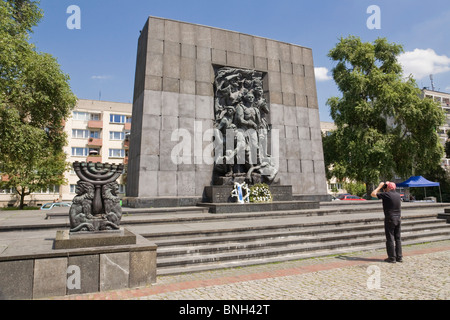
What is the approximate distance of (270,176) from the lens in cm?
1545

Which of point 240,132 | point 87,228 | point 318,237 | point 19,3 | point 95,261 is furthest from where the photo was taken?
point 19,3

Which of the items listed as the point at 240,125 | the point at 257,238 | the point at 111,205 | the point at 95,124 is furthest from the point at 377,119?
the point at 95,124

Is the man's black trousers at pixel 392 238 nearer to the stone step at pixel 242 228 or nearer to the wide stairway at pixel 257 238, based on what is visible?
the wide stairway at pixel 257 238

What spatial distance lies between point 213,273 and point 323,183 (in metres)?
12.4

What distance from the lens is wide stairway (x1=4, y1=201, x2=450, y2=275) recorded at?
7406mm

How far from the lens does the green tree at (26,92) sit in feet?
58.3

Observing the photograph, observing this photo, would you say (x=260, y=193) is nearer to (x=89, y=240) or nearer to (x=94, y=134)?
(x=89, y=240)

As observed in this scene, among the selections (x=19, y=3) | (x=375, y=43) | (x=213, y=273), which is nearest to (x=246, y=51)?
(x=213, y=273)

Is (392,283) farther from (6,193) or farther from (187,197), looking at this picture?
(6,193)

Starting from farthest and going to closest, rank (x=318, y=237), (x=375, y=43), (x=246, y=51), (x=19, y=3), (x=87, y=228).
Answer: (x=375, y=43), (x=19, y=3), (x=246, y=51), (x=318, y=237), (x=87, y=228)

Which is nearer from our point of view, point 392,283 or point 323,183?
point 392,283

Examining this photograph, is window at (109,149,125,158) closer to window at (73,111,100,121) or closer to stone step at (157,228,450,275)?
window at (73,111,100,121)

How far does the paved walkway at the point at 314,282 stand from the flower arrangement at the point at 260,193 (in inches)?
241

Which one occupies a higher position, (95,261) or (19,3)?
(19,3)
